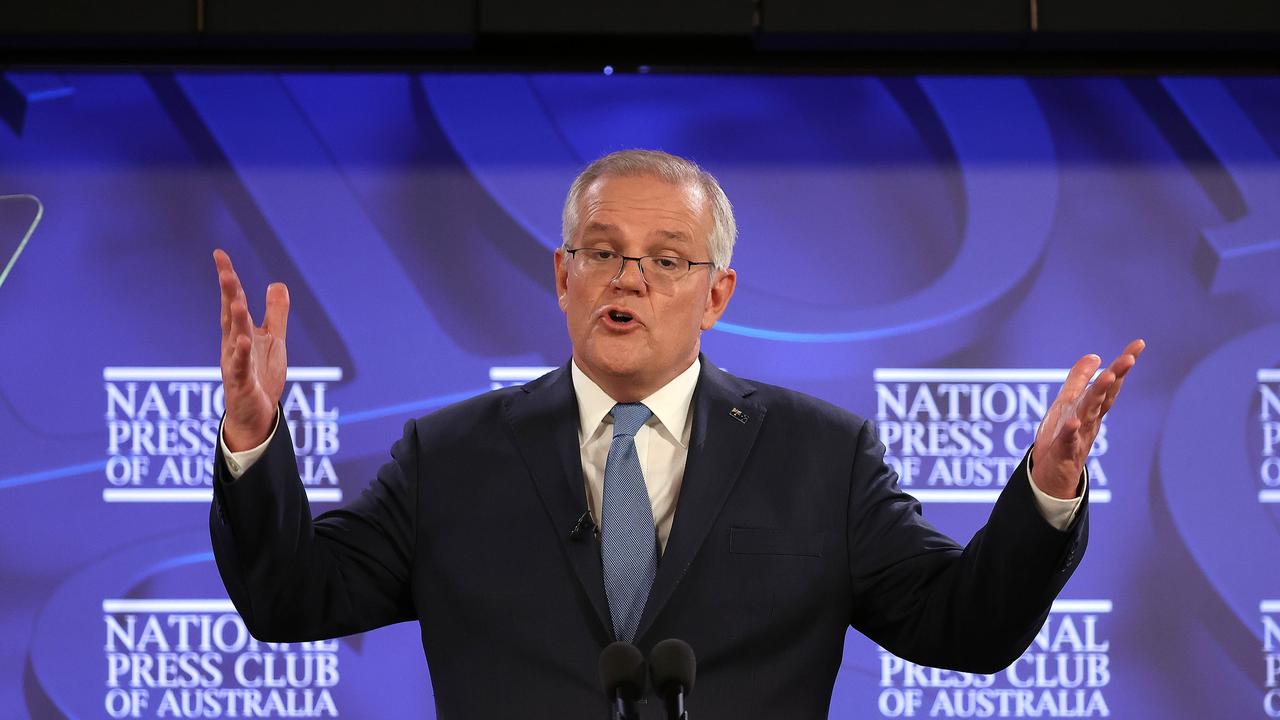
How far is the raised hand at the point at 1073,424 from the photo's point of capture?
1500 mm

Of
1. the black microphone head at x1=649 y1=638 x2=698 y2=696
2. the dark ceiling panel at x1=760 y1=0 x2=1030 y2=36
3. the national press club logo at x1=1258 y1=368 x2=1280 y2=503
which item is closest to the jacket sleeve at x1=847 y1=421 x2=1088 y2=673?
the black microphone head at x1=649 y1=638 x2=698 y2=696

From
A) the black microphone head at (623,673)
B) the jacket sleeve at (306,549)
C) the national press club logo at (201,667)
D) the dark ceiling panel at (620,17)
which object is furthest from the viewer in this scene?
the dark ceiling panel at (620,17)

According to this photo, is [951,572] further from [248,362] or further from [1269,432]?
[1269,432]

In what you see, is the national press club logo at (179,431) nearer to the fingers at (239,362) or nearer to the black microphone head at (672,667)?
the fingers at (239,362)

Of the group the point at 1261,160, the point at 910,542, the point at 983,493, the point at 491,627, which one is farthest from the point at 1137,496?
the point at 491,627

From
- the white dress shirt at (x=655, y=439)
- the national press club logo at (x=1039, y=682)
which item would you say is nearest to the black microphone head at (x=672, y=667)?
the white dress shirt at (x=655, y=439)

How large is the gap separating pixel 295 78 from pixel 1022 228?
2253 mm

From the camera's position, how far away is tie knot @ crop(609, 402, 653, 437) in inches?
74.4

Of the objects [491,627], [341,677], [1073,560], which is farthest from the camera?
[341,677]

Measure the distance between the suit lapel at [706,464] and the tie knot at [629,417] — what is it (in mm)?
77

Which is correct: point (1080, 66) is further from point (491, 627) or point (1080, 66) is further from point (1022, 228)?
point (491, 627)

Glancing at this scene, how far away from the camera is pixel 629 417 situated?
190 cm

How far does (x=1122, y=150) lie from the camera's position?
12.9ft

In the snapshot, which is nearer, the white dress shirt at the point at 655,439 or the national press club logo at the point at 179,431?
the white dress shirt at the point at 655,439
